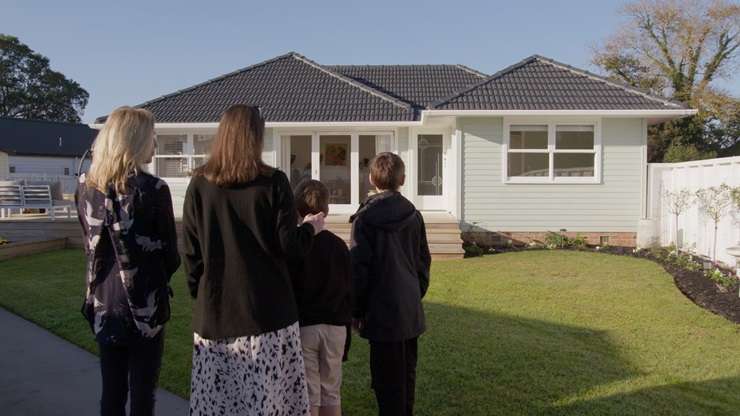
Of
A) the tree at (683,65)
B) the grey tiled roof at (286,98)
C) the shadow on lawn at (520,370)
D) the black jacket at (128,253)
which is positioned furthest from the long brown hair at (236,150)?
the tree at (683,65)

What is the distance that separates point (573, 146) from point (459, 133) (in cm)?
242

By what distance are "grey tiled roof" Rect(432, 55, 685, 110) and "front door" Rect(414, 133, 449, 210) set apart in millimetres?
1873

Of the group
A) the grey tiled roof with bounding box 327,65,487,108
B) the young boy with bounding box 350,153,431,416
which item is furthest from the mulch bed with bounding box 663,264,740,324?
the grey tiled roof with bounding box 327,65,487,108

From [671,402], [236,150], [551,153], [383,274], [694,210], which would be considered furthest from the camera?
[551,153]

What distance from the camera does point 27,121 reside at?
39.7 metres

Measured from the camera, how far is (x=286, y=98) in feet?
48.3

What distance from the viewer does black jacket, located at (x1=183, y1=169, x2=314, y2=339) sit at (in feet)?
8.13

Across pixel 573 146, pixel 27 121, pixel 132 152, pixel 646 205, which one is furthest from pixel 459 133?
pixel 27 121

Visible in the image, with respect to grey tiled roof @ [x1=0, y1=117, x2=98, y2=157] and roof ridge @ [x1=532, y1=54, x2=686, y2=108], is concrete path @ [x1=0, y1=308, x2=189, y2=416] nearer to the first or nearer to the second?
roof ridge @ [x1=532, y1=54, x2=686, y2=108]

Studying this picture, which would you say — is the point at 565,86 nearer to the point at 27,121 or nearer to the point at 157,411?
the point at 157,411

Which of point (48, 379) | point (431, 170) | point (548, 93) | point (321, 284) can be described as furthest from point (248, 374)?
point (431, 170)

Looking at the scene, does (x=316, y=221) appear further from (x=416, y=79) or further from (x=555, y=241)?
(x=416, y=79)

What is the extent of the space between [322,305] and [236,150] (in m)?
0.92

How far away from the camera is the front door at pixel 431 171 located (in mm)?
14023
